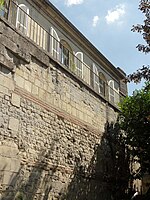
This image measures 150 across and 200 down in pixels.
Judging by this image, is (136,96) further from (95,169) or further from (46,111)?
(46,111)

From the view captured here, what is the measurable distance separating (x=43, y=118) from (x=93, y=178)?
10.2 ft

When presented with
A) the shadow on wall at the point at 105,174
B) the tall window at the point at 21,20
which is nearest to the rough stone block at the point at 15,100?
the tall window at the point at 21,20

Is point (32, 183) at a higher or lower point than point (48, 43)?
lower

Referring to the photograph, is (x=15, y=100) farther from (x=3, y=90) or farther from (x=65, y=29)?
(x=65, y=29)

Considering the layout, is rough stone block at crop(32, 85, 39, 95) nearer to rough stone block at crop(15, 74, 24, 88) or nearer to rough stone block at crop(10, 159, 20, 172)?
rough stone block at crop(15, 74, 24, 88)

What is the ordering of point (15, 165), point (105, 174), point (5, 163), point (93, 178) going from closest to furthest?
1. point (5, 163)
2. point (15, 165)
3. point (93, 178)
4. point (105, 174)

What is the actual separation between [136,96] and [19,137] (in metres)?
6.39

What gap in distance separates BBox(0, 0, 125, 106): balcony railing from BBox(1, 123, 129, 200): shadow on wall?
1.83 meters

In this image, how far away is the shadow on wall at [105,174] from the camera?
860 centimetres

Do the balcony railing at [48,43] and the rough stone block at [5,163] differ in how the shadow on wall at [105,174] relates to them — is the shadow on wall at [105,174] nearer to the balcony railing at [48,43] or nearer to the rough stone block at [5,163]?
the balcony railing at [48,43]

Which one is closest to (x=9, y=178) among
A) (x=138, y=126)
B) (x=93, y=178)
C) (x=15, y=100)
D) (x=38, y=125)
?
(x=38, y=125)

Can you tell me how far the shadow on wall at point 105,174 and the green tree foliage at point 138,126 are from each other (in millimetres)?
432

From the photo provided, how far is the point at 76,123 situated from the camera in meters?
8.98

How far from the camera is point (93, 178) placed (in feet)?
30.8
